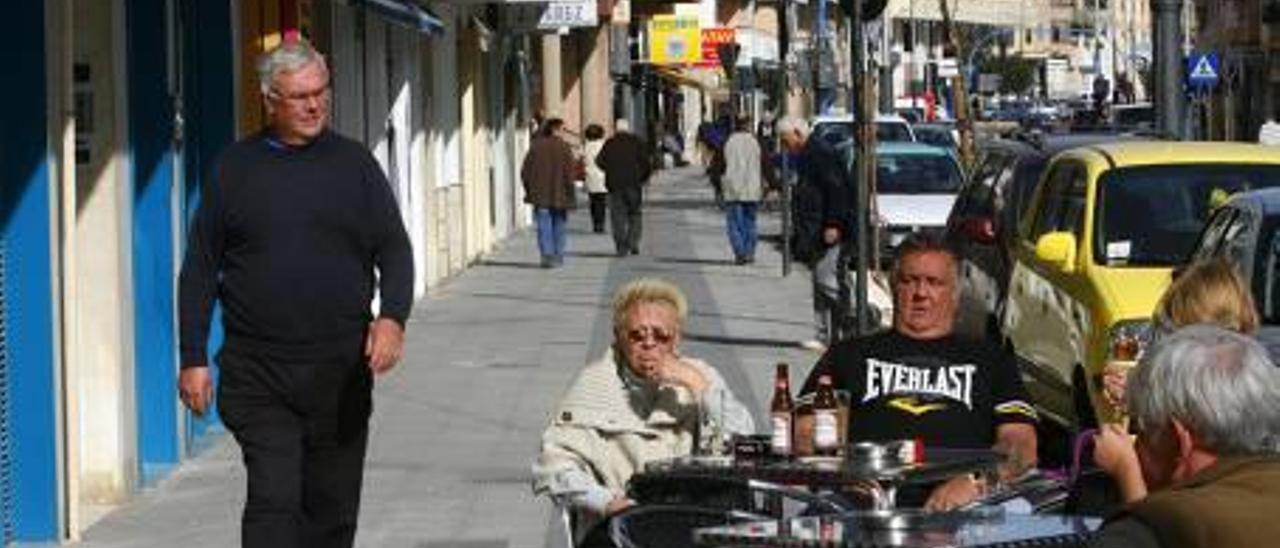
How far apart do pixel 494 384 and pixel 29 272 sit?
6908 millimetres

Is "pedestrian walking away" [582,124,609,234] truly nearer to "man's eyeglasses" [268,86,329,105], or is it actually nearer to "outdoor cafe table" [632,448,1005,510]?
"man's eyeglasses" [268,86,329,105]

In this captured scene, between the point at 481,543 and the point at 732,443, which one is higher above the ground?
the point at 732,443

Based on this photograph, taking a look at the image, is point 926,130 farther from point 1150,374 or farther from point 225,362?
point 1150,374

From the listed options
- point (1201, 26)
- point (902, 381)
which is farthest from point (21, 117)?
point (1201, 26)

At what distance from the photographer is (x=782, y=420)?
6434 mm

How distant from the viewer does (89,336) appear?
11578 mm

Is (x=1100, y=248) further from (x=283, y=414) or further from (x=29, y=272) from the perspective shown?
(x=283, y=414)

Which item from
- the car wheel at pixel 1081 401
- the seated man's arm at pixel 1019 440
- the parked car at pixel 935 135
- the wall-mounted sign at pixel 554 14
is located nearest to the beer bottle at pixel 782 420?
the seated man's arm at pixel 1019 440

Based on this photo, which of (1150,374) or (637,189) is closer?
(1150,374)

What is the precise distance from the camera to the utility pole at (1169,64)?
2650cm

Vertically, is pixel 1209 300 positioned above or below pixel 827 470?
above

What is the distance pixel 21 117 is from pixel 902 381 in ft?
13.6

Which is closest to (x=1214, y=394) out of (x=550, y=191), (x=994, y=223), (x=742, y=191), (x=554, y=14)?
(x=994, y=223)

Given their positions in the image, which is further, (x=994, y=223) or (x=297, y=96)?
(x=994, y=223)
